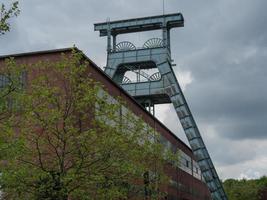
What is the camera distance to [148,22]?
56.8m

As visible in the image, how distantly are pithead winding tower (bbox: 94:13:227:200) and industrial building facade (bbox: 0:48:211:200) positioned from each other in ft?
11.2

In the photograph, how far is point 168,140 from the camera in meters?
58.9

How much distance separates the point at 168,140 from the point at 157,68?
922 centimetres

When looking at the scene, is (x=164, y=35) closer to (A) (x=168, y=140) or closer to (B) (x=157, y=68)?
(B) (x=157, y=68)

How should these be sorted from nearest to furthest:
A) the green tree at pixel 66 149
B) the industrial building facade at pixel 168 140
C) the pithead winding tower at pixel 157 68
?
1. the green tree at pixel 66 149
2. the industrial building facade at pixel 168 140
3. the pithead winding tower at pixel 157 68

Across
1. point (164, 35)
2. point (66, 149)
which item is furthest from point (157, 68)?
point (66, 149)

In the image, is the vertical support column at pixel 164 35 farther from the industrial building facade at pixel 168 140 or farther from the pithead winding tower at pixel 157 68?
the industrial building facade at pixel 168 140

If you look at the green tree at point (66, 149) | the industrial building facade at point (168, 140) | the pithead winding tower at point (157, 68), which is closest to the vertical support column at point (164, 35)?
the pithead winding tower at point (157, 68)

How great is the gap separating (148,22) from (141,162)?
112 feet

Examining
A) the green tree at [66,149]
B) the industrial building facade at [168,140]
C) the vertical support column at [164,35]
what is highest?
the vertical support column at [164,35]

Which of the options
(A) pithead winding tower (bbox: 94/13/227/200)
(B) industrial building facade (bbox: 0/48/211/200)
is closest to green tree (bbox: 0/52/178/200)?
(B) industrial building facade (bbox: 0/48/211/200)

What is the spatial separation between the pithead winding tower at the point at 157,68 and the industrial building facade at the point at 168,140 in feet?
11.2

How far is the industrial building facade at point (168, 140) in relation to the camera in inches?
1246

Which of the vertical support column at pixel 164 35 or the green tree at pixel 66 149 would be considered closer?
the green tree at pixel 66 149
